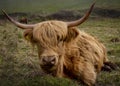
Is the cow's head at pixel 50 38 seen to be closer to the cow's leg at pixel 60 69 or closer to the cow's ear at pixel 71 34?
the cow's ear at pixel 71 34

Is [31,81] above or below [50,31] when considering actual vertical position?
below

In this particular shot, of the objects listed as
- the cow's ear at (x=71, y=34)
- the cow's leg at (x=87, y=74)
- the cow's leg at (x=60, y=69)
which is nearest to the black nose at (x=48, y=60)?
the cow's leg at (x=60, y=69)

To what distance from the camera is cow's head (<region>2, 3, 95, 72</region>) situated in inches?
276

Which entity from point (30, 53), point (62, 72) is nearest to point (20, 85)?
point (62, 72)

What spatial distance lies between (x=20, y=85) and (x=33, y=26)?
993mm

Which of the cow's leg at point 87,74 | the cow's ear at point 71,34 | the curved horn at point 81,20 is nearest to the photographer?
the curved horn at point 81,20

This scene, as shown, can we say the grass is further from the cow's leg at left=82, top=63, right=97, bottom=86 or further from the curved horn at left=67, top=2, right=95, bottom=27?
the curved horn at left=67, top=2, right=95, bottom=27

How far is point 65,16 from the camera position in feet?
81.4

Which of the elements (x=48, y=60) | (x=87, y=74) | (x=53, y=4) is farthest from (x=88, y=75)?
(x=53, y=4)

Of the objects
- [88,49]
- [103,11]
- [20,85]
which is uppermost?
[103,11]

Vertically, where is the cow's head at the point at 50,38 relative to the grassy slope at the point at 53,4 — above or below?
below

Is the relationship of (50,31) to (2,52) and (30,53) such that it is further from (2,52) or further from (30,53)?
(30,53)

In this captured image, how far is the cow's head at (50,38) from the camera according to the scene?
A: 7.01m

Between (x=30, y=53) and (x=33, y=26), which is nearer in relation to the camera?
(x=33, y=26)
